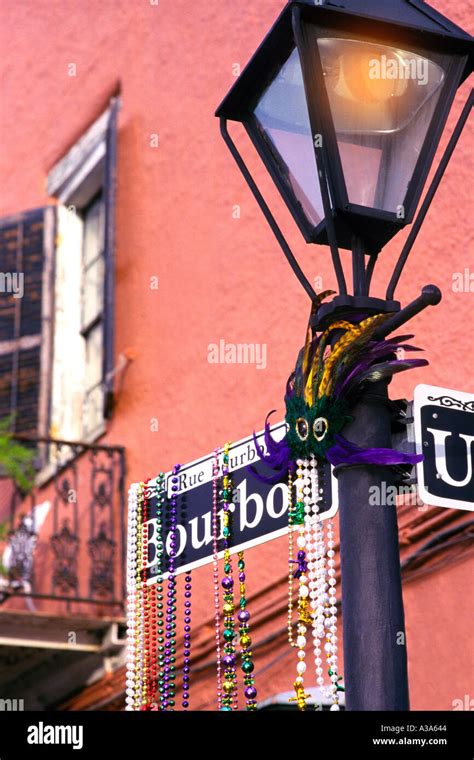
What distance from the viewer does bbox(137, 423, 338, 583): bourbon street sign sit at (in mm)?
2973

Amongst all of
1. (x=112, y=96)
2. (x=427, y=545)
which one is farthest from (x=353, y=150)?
(x=112, y=96)

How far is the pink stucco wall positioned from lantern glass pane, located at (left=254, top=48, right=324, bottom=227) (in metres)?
2.35

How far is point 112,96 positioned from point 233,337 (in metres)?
2.60

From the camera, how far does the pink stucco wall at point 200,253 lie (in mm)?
5359

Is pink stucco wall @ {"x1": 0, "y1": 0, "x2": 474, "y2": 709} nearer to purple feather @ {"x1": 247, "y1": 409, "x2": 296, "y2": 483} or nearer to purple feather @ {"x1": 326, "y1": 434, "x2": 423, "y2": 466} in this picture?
purple feather @ {"x1": 247, "y1": 409, "x2": 296, "y2": 483}
